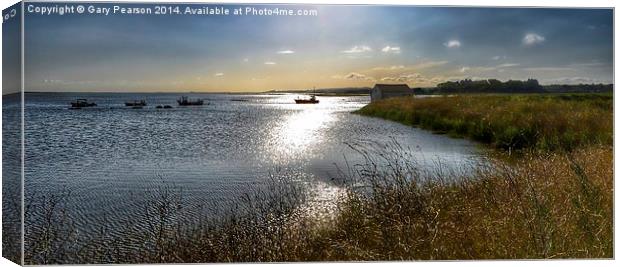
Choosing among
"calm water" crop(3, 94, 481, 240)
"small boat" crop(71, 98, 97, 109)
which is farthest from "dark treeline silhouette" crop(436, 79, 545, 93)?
"small boat" crop(71, 98, 97, 109)

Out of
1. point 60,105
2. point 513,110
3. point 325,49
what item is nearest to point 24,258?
point 60,105

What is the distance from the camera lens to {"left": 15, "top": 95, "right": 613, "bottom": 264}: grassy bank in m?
7.34

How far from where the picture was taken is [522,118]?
8.04m

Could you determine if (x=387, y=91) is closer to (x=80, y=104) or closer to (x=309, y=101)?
(x=309, y=101)

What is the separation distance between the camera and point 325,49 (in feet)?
25.1

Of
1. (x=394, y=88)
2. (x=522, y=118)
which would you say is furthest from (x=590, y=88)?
(x=394, y=88)

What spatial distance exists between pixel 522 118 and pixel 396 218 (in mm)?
1692

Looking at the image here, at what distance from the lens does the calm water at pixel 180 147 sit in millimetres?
7375

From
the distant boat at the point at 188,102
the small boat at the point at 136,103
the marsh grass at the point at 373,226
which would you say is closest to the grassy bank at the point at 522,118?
the marsh grass at the point at 373,226

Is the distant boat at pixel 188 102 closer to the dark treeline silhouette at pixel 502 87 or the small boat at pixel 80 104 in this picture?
the small boat at pixel 80 104

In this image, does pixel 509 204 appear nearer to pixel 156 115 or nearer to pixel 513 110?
pixel 513 110

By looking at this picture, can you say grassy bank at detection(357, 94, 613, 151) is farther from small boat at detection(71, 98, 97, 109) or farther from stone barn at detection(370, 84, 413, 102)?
small boat at detection(71, 98, 97, 109)

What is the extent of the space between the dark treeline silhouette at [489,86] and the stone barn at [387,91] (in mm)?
336

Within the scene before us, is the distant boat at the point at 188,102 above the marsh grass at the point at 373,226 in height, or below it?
above
